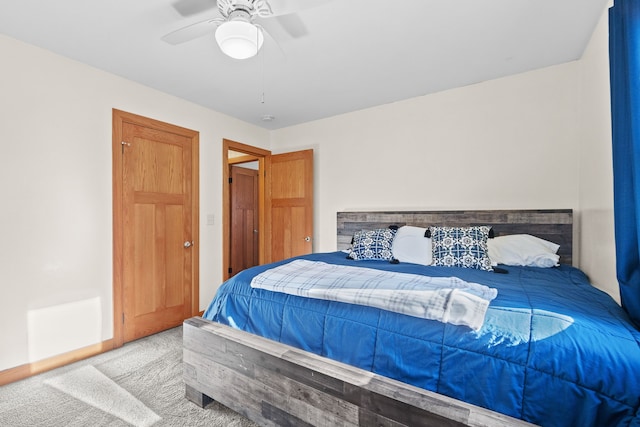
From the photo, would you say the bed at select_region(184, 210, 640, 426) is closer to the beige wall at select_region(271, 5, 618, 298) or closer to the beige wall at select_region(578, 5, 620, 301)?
the beige wall at select_region(578, 5, 620, 301)

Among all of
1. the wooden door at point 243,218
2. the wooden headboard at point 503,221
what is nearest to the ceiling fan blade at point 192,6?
the wooden headboard at point 503,221

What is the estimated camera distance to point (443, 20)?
1963mm

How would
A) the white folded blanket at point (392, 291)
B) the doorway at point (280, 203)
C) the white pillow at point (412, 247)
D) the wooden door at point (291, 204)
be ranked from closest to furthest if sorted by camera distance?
the white folded blanket at point (392, 291) → the white pillow at point (412, 247) → the doorway at point (280, 203) → the wooden door at point (291, 204)

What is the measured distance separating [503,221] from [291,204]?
2463mm

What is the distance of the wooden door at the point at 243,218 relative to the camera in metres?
5.18

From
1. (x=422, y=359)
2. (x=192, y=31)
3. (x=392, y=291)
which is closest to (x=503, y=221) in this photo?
(x=392, y=291)

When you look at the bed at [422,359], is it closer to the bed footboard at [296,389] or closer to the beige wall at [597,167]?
the bed footboard at [296,389]

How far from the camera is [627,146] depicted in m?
1.25

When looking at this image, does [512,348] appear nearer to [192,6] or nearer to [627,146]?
[627,146]

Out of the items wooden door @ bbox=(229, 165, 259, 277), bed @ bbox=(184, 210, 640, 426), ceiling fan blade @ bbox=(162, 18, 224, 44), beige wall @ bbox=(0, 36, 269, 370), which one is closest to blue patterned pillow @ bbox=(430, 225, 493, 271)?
bed @ bbox=(184, 210, 640, 426)

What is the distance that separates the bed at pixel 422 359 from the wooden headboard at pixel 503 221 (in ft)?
2.19

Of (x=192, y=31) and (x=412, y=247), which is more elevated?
(x=192, y=31)

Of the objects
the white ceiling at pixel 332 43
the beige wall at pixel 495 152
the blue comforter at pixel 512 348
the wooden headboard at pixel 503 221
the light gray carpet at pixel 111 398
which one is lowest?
the light gray carpet at pixel 111 398

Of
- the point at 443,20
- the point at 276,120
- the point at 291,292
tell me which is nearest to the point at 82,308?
the point at 291,292
